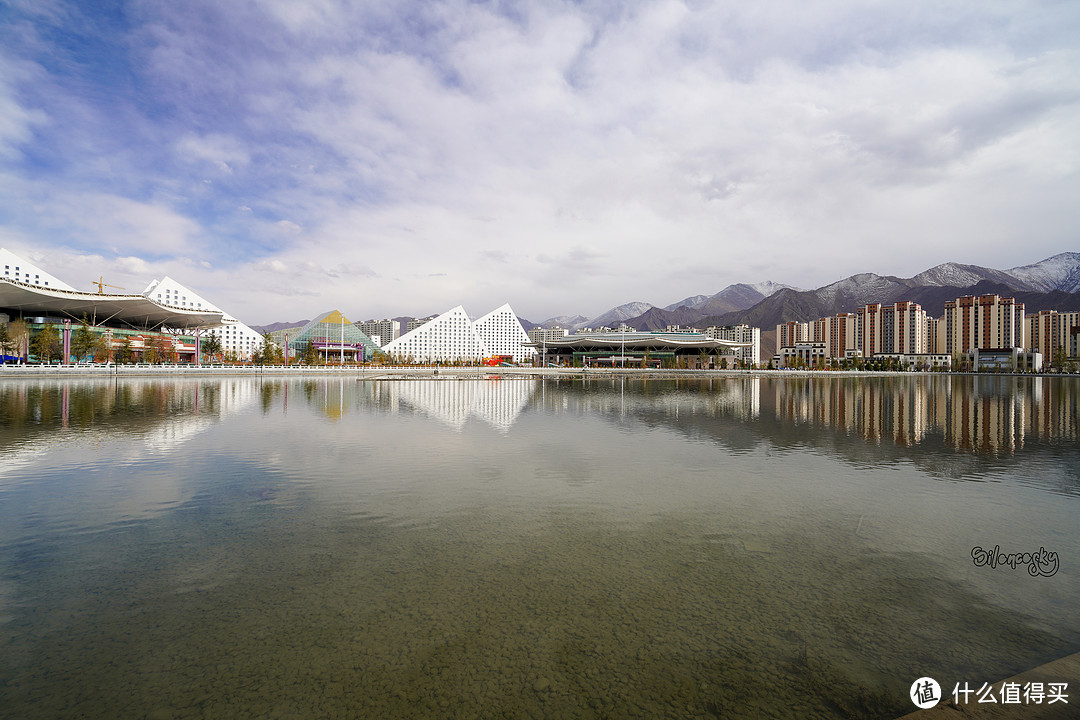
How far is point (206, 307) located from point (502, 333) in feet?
303

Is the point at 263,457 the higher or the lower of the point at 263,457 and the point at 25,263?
the lower

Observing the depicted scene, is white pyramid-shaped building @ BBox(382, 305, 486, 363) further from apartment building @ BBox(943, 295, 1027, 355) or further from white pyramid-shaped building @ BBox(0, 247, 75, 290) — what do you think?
apartment building @ BBox(943, 295, 1027, 355)

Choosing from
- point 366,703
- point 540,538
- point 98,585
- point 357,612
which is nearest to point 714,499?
point 540,538

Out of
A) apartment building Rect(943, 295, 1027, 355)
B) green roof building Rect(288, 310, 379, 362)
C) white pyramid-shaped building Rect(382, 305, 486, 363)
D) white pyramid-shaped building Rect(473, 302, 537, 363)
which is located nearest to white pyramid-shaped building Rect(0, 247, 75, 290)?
green roof building Rect(288, 310, 379, 362)

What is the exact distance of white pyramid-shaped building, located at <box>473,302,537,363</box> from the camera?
611ft

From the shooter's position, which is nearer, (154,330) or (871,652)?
(871,652)

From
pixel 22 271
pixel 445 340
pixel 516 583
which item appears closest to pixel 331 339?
pixel 445 340

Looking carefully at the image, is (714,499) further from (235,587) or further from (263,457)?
(263,457)

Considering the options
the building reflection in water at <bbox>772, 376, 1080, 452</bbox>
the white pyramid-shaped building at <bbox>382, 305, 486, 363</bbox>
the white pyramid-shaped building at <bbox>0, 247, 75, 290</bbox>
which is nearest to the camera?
the building reflection in water at <bbox>772, 376, 1080, 452</bbox>

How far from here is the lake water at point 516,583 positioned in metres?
3.55

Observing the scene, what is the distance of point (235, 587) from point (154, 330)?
102725 millimetres

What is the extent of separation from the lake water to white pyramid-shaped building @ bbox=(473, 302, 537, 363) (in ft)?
571

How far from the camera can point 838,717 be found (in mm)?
3281

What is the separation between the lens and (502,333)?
18925 centimetres
